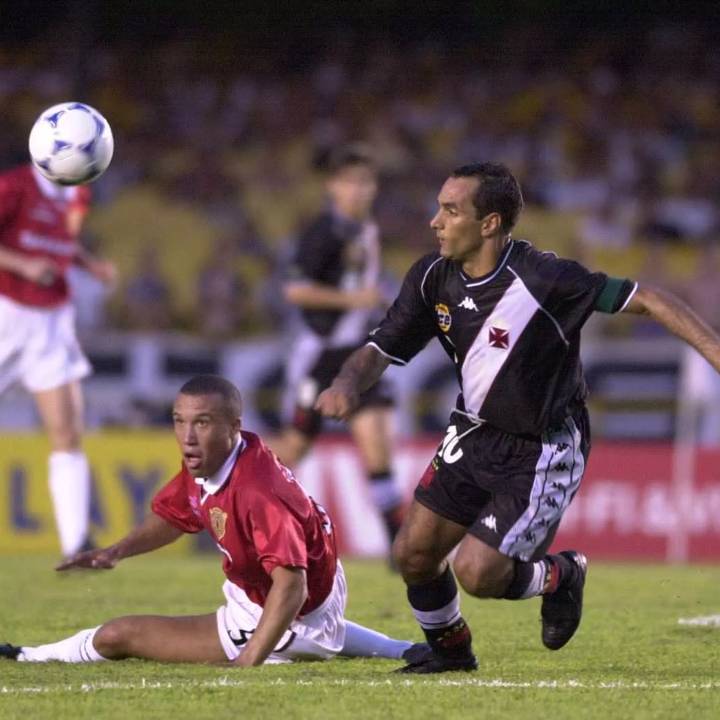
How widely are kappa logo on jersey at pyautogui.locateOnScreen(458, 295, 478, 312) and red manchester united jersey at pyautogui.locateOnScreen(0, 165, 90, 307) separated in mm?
4273

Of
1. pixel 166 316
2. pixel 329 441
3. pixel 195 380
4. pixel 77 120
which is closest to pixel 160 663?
pixel 195 380

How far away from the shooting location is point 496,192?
6062 mm

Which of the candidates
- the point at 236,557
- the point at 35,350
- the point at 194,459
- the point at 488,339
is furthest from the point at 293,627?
the point at 35,350

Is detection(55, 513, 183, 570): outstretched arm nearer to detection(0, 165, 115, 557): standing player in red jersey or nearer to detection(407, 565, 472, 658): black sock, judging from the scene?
detection(407, 565, 472, 658): black sock

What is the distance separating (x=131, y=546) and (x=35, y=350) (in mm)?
3814

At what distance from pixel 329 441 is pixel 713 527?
10.3 feet

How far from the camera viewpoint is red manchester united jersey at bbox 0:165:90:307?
31.8ft

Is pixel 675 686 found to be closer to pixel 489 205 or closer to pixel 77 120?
pixel 489 205

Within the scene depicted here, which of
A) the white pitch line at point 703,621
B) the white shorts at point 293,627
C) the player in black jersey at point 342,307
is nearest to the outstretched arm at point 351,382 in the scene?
the white shorts at point 293,627

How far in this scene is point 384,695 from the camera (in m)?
5.32

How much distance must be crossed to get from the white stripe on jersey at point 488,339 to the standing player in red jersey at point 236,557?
719mm

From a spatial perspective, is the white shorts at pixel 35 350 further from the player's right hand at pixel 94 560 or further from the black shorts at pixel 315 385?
the player's right hand at pixel 94 560

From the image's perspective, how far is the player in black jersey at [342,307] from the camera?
1050cm

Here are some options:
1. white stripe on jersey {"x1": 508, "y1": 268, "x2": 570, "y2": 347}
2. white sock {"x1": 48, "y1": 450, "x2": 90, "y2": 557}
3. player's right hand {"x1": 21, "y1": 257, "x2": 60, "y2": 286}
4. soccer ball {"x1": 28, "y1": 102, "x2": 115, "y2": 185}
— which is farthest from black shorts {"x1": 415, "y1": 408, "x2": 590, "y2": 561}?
white sock {"x1": 48, "y1": 450, "x2": 90, "y2": 557}
